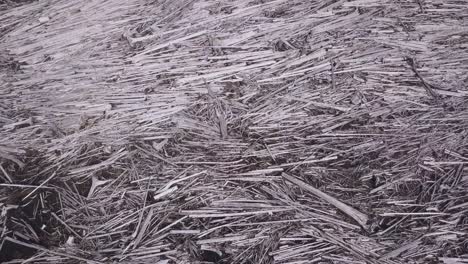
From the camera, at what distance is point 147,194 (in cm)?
257

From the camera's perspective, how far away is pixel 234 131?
285 centimetres

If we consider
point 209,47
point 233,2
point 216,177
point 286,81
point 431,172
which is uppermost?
point 233,2

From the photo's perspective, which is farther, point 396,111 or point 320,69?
point 320,69

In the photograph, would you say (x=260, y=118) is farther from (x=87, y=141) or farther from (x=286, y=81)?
(x=87, y=141)

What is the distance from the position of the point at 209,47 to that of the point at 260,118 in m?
0.85

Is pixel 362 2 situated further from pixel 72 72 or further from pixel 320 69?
pixel 72 72

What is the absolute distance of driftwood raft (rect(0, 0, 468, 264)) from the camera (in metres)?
2.38

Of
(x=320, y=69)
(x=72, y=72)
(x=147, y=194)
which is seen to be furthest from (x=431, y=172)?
(x=72, y=72)

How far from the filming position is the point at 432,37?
10.5ft

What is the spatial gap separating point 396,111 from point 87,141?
230 centimetres

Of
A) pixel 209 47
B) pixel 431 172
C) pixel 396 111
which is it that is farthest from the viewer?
pixel 209 47

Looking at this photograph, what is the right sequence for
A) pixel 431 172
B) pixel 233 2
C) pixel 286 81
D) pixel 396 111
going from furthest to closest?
pixel 233 2
pixel 286 81
pixel 396 111
pixel 431 172

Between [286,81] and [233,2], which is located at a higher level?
[233,2]

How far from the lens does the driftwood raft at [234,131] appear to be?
7.79 feet
